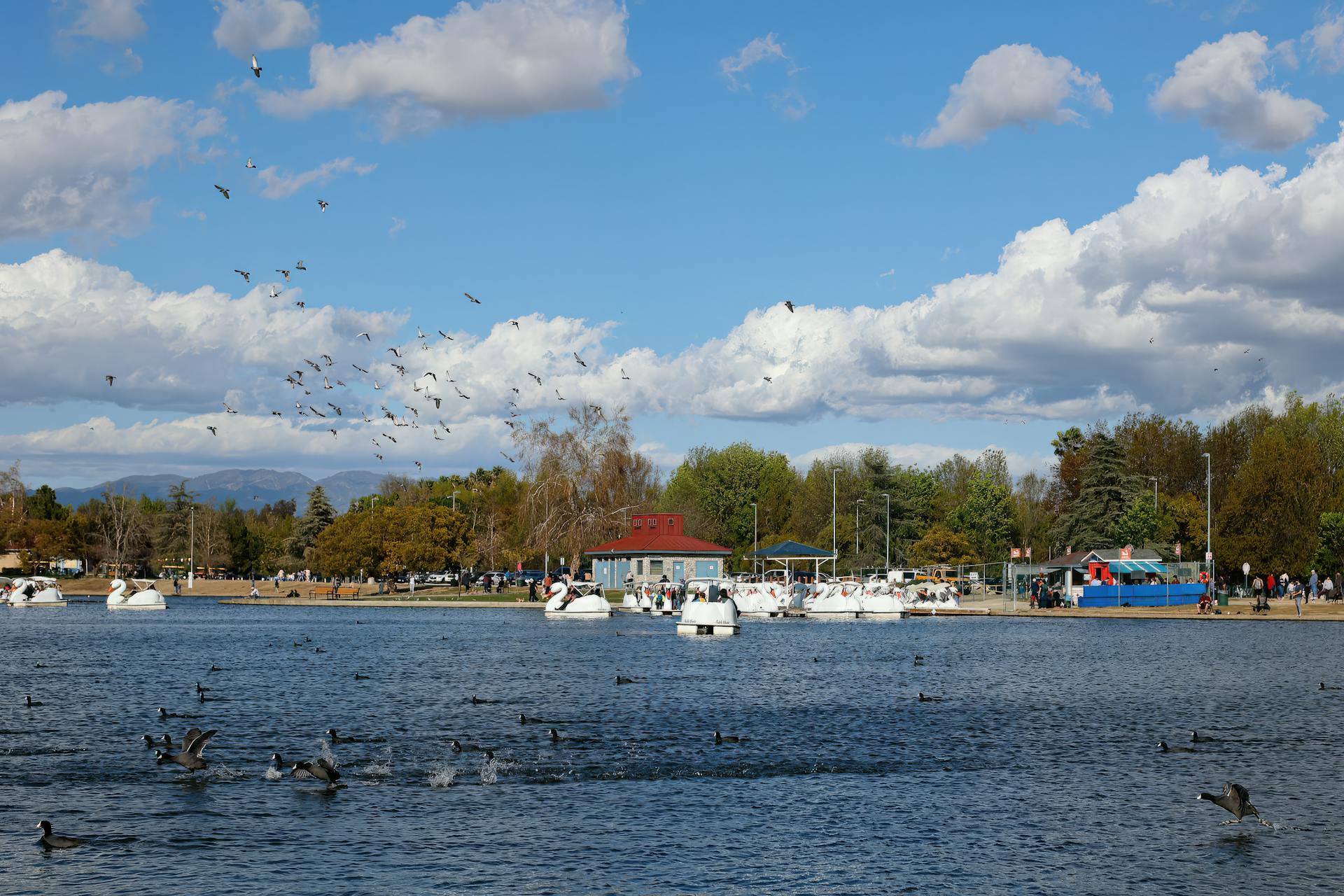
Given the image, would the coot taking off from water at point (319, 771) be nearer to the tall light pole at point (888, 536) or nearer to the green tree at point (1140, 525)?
the green tree at point (1140, 525)

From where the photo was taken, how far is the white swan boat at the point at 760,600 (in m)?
89.4

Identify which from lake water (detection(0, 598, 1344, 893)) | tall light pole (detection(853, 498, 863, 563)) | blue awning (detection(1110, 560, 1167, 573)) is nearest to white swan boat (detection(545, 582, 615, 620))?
blue awning (detection(1110, 560, 1167, 573))

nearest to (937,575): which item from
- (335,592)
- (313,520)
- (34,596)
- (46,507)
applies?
(335,592)

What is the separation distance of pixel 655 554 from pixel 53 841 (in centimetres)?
9071

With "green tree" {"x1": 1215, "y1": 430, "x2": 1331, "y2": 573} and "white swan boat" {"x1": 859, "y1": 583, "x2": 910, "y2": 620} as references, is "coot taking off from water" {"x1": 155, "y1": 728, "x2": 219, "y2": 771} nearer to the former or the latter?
"white swan boat" {"x1": 859, "y1": 583, "x2": 910, "y2": 620}

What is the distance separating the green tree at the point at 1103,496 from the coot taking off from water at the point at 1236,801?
4110 inches

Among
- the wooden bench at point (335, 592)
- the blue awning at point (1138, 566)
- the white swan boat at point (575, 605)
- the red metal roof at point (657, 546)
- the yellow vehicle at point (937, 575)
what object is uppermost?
the red metal roof at point (657, 546)

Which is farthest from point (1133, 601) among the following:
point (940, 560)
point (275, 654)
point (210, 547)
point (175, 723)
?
point (210, 547)

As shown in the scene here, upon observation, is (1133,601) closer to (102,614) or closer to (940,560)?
(940,560)

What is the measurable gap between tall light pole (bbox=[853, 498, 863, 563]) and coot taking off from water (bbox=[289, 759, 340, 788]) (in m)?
120

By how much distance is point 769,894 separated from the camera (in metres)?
16.6

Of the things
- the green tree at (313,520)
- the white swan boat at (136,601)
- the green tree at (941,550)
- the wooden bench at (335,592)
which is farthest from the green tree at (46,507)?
the green tree at (941,550)

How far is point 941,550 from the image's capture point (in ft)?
448

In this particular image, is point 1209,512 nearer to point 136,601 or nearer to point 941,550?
point 941,550
